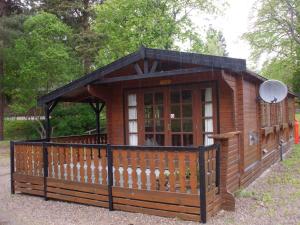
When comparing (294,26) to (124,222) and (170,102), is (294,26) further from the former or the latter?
(124,222)

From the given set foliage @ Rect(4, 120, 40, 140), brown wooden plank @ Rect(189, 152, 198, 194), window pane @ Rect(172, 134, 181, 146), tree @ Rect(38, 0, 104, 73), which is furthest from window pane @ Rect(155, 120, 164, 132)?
foliage @ Rect(4, 120, 40, 140)

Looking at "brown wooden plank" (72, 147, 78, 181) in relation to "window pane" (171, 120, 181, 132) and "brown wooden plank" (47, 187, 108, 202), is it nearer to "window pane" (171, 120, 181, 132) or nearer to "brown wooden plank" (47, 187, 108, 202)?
"brown wooden plank" (47, 187, 108, 202)

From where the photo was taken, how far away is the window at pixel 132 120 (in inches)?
344

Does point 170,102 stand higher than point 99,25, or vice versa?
point 99,25

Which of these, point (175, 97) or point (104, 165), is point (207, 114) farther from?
point (104, 165)

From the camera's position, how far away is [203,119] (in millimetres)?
7742

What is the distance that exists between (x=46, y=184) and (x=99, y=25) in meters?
16.5

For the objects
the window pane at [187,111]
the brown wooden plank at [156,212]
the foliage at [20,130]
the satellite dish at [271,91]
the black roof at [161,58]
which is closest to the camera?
the brown wooden plank at [156,212]

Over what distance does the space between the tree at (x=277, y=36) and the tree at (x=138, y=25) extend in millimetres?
5568

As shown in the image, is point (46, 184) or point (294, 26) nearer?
point (46, 184)

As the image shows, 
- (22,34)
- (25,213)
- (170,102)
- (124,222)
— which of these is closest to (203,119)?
(170,102)

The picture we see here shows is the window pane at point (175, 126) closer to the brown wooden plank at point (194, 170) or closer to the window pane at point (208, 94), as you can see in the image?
the window pane at point (208, 94)

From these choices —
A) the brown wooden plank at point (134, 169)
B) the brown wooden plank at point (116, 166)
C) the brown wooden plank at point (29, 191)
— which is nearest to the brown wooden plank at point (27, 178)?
the brown wooden plank at point (29, 191)

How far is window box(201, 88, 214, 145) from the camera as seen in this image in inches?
301
